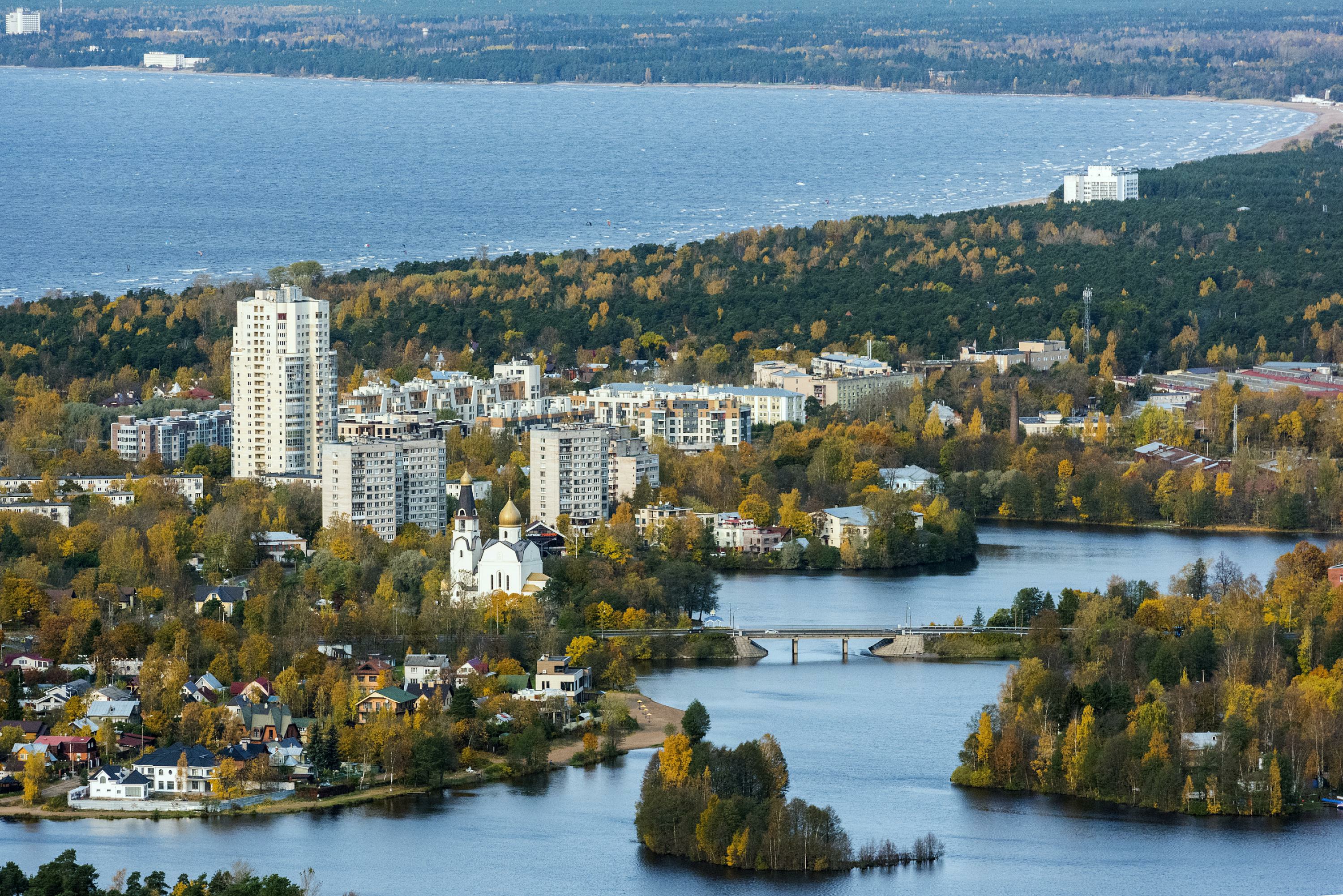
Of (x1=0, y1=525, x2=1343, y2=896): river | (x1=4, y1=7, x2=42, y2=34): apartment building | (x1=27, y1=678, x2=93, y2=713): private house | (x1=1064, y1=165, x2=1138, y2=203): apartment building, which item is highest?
(x1=4, y1=7, x2=42, y2=34): apartment building

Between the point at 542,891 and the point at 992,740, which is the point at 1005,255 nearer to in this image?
the point at 992,740

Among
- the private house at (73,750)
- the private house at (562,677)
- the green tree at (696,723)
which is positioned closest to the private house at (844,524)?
the private house at (562,677)

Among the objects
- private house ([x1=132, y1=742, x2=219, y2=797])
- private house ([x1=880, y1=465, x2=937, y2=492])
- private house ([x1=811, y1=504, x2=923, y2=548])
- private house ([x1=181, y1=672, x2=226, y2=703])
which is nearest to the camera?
private house ([x1=132, y1=742, x2=219, y2=797])

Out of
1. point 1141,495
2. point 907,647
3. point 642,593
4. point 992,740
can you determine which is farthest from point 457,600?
point 1141,495

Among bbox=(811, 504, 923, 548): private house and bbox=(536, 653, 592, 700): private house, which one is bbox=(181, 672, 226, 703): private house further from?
bbox=(811, 504, 923, 548): private house

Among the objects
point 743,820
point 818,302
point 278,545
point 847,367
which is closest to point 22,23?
point 818,302

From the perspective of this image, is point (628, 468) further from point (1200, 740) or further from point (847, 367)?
point (1200, 740)

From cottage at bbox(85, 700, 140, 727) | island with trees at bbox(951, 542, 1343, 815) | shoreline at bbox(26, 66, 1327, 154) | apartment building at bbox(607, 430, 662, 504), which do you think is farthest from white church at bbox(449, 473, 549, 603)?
shoreline at bbox(26, 66, 1327, 154)
